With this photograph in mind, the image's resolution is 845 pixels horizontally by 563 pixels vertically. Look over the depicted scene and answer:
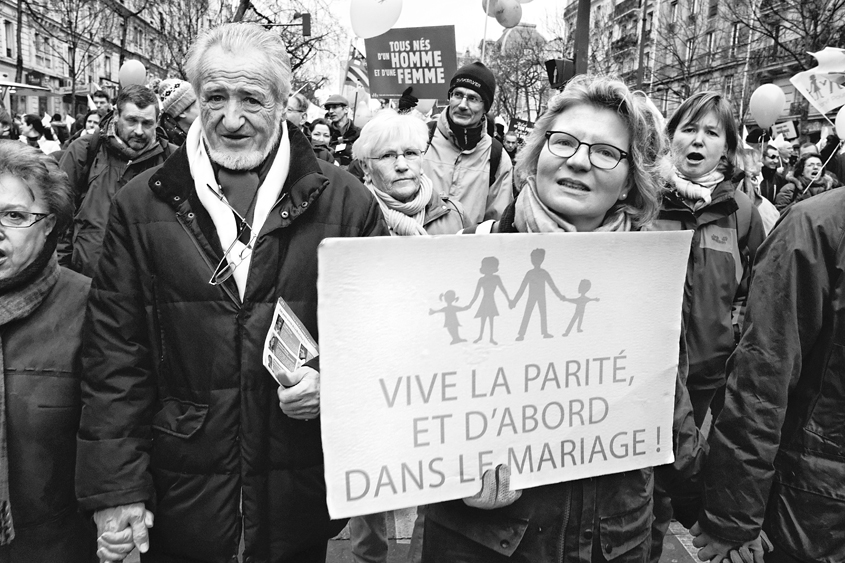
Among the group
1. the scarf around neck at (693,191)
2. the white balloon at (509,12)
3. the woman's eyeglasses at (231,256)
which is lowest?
the woman's eyeglasses at (231,256)

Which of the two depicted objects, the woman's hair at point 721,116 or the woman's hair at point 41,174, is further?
the woman's hair at point 721,116

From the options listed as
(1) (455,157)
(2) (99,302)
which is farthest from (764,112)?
(2) (99,302)

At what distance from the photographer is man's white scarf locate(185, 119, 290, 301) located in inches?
76.6

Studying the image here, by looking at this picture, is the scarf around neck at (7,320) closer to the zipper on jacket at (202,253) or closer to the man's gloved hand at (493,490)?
the zipper on jacket at (202,253)

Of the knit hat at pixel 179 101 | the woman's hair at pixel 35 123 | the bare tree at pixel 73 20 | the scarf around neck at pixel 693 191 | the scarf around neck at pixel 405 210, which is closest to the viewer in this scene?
the scarf around neck at pixel 693 191

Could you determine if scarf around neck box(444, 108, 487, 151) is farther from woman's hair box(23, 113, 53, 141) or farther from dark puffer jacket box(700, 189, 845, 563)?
woman's hair box(23, 113, 53, 141)

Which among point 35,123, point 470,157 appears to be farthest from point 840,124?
point 35,123

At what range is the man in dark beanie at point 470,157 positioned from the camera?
4.43 m

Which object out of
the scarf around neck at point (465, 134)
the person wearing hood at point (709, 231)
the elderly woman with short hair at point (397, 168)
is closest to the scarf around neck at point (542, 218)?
the person wearing hood at point (709, 231)

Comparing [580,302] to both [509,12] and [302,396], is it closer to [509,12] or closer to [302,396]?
[302,396]

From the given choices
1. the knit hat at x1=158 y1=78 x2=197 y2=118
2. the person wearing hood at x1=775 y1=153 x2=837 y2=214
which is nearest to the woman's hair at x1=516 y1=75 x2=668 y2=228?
the knit hat at x1=158 y1=78 x2=197 y2=118

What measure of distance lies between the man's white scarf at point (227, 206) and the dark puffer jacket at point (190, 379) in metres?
0.03

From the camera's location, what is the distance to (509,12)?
8.65m

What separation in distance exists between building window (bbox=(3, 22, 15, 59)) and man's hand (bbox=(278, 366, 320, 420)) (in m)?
50.9
